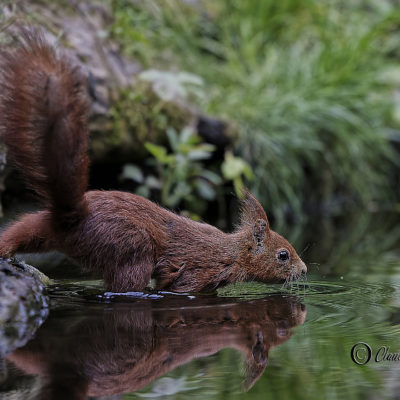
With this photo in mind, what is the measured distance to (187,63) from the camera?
9.52 metres

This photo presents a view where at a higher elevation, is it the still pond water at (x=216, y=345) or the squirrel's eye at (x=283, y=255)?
the squirrel's eye at (x=283, y=255)

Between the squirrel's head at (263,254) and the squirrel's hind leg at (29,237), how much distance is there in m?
1.50

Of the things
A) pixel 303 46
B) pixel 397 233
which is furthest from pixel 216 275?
pixel 303 46

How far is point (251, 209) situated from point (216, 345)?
1963 mm

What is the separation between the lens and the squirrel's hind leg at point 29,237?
12.2 feet

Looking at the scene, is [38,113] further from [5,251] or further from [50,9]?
[50,9]

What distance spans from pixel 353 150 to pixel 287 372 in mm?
7441

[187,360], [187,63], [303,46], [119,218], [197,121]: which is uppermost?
[303,46]

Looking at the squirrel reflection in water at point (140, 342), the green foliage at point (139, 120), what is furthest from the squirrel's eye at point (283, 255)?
the green foliage at point (139, 120)

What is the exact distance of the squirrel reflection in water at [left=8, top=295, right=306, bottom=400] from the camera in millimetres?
2295

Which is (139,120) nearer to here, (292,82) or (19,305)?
(292,82)

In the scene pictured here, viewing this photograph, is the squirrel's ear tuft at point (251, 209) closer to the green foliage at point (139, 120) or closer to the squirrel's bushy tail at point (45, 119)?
the squirrel's bushy tail at point (45, 119)

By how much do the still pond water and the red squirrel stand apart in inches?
8.3

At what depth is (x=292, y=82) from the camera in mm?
9531
